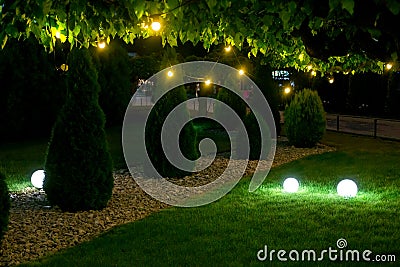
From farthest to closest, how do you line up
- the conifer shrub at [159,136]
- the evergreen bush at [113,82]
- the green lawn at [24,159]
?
the evergreen bush at [113,82], the green lawn at [24,159], the conifer shrub at [159,136]

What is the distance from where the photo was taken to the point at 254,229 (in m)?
5.98

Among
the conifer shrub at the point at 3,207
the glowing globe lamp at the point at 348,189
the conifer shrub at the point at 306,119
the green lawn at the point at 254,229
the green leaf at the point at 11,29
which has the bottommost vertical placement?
the green lawn at the point at 254,229

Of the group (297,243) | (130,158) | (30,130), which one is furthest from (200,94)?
(297,243)

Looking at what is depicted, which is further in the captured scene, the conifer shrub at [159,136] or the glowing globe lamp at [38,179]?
the conifer shrub at [159,136]

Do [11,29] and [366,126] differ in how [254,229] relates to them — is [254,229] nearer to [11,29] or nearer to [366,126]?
[11,29]

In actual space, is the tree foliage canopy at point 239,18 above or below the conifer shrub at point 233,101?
above

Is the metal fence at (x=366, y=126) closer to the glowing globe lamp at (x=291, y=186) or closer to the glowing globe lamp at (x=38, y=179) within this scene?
the glowing globe lamp at (x=291, y=186)

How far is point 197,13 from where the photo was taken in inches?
132

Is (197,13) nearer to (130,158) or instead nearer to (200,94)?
(130,158)

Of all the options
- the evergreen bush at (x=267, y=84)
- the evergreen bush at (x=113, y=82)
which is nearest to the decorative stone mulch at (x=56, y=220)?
the evergreen bush at (x=267, y=84)

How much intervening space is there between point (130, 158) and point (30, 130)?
Answer: 6380mm

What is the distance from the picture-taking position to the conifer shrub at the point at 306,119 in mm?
13742

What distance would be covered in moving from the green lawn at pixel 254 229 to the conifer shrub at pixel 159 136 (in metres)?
1.35

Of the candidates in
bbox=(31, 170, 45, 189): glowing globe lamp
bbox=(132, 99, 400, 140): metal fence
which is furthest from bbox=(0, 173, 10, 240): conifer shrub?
bbox=(132, 99, 400, 140): metal fence
